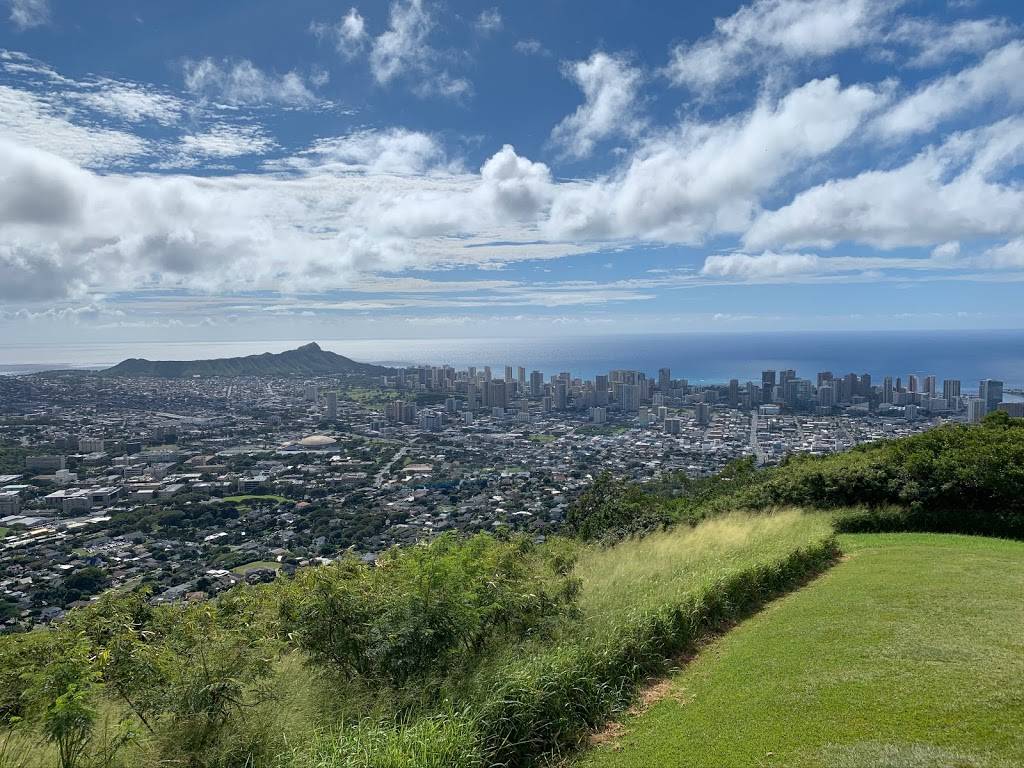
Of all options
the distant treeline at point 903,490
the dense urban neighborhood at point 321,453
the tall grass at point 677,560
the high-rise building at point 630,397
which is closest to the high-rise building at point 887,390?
the dense urban neighborhood at point 321,453

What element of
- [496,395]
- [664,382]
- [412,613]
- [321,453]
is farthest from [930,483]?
[664,382]

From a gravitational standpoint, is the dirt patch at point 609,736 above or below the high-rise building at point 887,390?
below

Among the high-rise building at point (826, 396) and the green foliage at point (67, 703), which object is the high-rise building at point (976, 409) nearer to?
the high-rise building at point (826, 396)

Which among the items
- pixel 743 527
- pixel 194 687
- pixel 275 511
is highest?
pixel 194 687

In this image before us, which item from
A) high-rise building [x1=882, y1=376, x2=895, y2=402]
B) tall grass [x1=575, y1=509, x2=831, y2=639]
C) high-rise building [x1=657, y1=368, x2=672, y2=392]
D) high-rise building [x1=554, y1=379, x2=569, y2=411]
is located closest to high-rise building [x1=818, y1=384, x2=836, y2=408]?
high-rise building [x1=882, y1=376, x2=895, y2=402]

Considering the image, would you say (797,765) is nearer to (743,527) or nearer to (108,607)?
(108,607)

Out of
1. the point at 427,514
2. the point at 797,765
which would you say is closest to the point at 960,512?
the point at 797,765

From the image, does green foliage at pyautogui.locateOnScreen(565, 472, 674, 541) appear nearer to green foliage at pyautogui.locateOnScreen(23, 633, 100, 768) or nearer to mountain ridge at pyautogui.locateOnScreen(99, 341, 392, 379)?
green foliage at pyautogui.locateOnScreen(23, 633, 100, 768)
